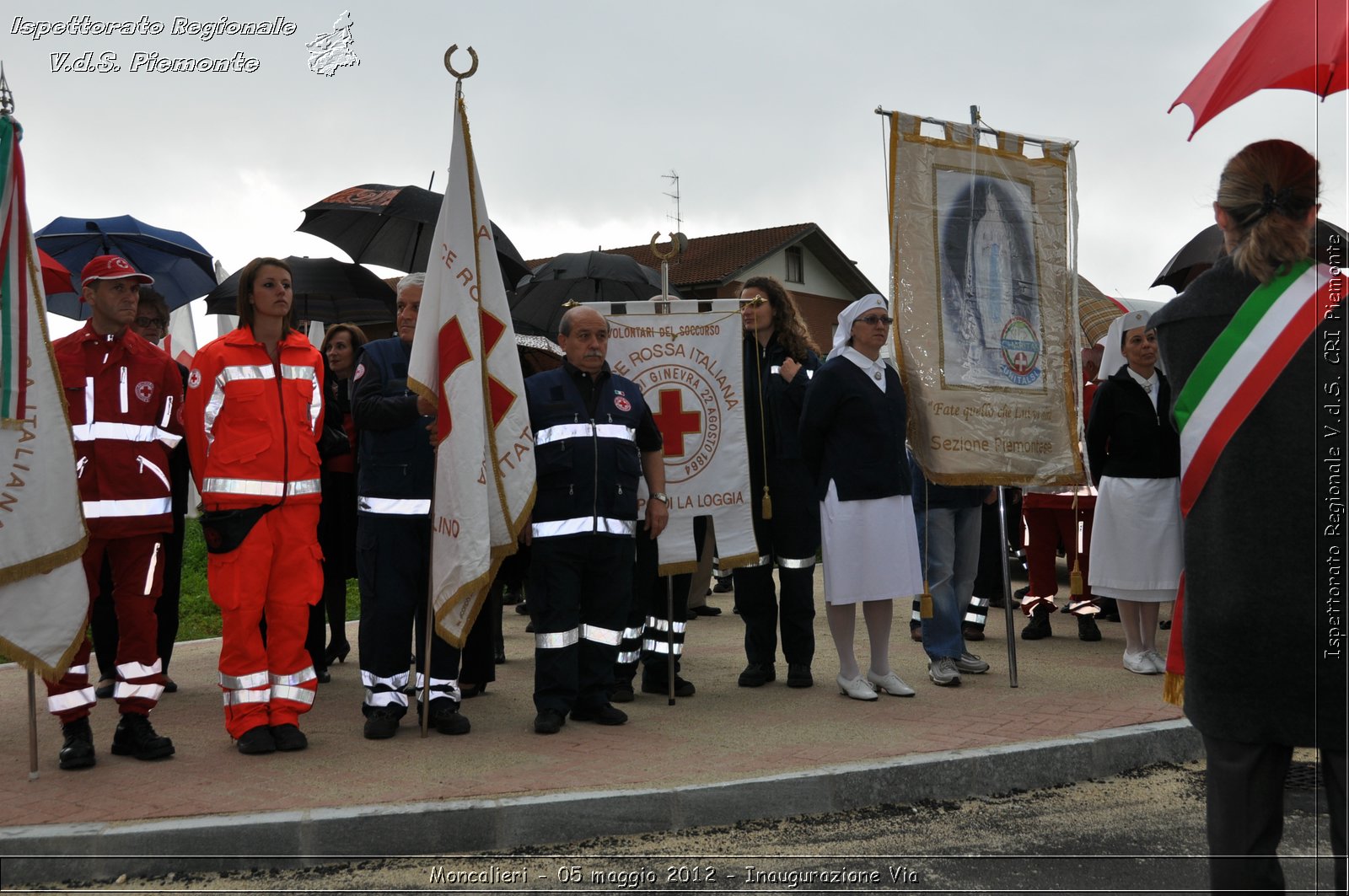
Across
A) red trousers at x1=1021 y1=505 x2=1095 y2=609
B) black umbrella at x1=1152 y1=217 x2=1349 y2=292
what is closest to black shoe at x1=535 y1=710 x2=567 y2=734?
red trousers at x1=1021 y1=505 x2=1095 y2=609

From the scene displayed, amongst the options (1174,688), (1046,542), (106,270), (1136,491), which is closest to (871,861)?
(1174,688)

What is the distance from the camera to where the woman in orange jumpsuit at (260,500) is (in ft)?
19.2

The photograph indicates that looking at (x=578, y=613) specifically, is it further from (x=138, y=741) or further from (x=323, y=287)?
(x=323, y=287)

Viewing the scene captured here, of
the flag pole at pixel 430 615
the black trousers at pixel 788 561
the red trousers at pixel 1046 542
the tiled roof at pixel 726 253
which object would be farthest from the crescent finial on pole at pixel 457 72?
the tiled roof at pixel 726 253

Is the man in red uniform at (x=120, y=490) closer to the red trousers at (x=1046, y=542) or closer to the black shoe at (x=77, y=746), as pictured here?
the black shoe at (x=77, y=746)

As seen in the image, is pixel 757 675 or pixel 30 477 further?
pixel 757 675

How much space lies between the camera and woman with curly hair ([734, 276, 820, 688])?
7582 mm

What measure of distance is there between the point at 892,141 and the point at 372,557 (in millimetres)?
3878

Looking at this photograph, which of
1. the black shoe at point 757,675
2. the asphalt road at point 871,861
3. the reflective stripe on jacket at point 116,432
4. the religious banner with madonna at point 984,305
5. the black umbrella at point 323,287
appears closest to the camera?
the asphalt road at point 871,861

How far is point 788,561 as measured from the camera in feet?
24.7

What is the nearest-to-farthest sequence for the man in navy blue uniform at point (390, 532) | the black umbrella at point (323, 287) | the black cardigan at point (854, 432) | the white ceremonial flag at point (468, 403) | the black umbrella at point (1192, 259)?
1. the white ceremonial flag at point (468, 403)
2. the man in navy blue uniform at point (390, 532)
3. the black cardigan at point (854, 432)
4. the black umbrella at point (323, 287)
5. the black umbrella at point (1192, 259)

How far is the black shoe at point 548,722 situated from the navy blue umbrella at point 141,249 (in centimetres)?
474

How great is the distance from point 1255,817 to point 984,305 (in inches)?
195

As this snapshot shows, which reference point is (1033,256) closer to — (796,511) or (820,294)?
(796,511)
